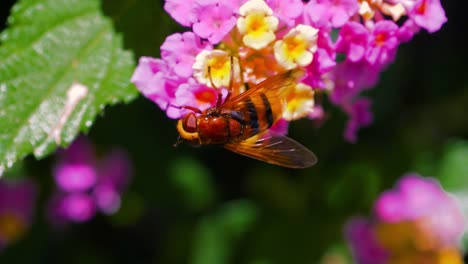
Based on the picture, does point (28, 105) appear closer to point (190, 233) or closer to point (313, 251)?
point (190, 233)

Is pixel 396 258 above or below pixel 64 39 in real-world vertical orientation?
below

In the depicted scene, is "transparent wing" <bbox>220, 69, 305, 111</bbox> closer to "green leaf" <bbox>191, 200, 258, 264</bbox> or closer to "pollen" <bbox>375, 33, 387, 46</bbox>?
"pollen" <bbox>375, 33, 387, 46</bbox>

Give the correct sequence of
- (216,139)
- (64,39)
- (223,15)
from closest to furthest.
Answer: (223,15) → (216,139) → (64,39)

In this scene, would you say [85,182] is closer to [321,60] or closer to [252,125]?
[252,125]

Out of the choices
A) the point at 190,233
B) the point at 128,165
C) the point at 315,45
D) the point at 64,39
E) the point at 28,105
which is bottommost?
the point at 190,233

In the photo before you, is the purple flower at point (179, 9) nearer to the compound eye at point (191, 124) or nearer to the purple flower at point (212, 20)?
the purple flower at point (212, 20)

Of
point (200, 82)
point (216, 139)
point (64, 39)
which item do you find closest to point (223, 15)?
point (200, 82)

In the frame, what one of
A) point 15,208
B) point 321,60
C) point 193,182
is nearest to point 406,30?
point 321,60
